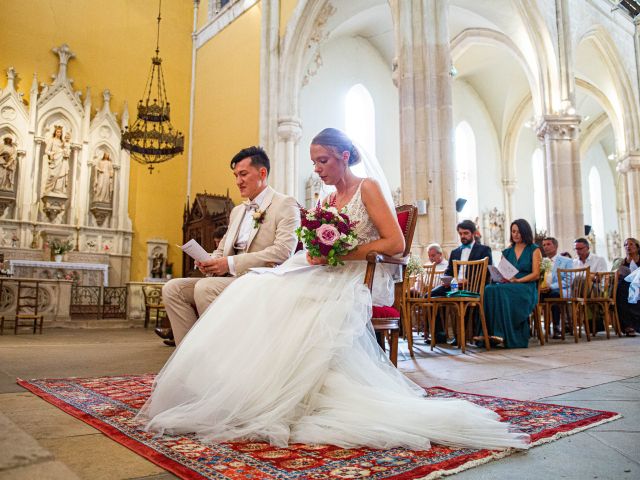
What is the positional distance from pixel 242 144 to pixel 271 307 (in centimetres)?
1049

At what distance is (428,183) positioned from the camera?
26.2 feet

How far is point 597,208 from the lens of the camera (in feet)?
78.7

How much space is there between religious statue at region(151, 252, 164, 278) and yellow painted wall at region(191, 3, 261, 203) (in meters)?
1.89

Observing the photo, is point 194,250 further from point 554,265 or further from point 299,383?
point 554,265

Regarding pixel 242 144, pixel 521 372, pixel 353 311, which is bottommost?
Result: pixel 521 372

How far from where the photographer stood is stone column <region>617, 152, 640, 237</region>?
47.5ft

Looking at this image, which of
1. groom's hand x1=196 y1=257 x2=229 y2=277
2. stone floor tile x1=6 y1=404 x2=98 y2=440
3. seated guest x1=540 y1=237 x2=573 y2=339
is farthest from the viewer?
seated guest x1=540 y1=237 x2=573 y2=339

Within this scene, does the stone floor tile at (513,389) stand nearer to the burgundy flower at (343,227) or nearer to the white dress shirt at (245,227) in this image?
the burgundy flower at (343,227)

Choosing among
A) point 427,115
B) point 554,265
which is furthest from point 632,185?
point 427,115

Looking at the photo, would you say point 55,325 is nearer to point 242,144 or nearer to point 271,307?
point 242,144

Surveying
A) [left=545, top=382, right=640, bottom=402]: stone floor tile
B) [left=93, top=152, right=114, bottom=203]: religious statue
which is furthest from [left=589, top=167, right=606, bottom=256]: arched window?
[left=545, top=382, right=640, bottom=402]: stone floor tile

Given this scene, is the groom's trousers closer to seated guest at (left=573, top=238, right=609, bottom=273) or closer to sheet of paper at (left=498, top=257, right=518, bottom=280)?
sheet of paper at (left=498, top=257, right=518, bottom=280)

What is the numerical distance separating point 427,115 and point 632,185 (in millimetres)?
9444

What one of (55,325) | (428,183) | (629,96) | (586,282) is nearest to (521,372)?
(586,282)
